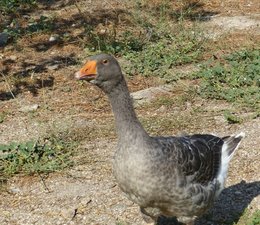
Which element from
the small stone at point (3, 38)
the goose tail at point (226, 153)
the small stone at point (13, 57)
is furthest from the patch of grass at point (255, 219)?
the small stone at point (3, 38)

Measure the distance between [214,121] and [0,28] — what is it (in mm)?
5246

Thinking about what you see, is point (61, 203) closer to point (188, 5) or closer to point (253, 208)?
point (253, 208)

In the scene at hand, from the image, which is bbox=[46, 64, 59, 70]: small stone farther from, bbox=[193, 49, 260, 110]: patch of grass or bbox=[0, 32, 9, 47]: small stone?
bbox=[193, 49, 260, 110]: patch of grass

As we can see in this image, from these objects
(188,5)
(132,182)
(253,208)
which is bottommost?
(188,5)

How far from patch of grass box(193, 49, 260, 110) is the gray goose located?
339cm

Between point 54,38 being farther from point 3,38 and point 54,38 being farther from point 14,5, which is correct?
point 14,5

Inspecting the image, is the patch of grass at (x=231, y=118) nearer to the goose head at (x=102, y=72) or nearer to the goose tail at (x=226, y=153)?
the goose tail at (x=226, y=153)

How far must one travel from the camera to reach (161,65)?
10.5m

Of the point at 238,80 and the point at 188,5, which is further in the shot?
the point at 188,5

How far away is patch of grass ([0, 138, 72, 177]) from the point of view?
305 inches

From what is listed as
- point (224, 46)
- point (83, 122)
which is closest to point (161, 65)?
point (224, 46)

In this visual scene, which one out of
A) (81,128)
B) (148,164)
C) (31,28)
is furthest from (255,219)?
(31,28)

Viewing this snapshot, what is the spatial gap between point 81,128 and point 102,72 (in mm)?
3474

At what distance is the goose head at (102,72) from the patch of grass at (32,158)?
2.52 metres
